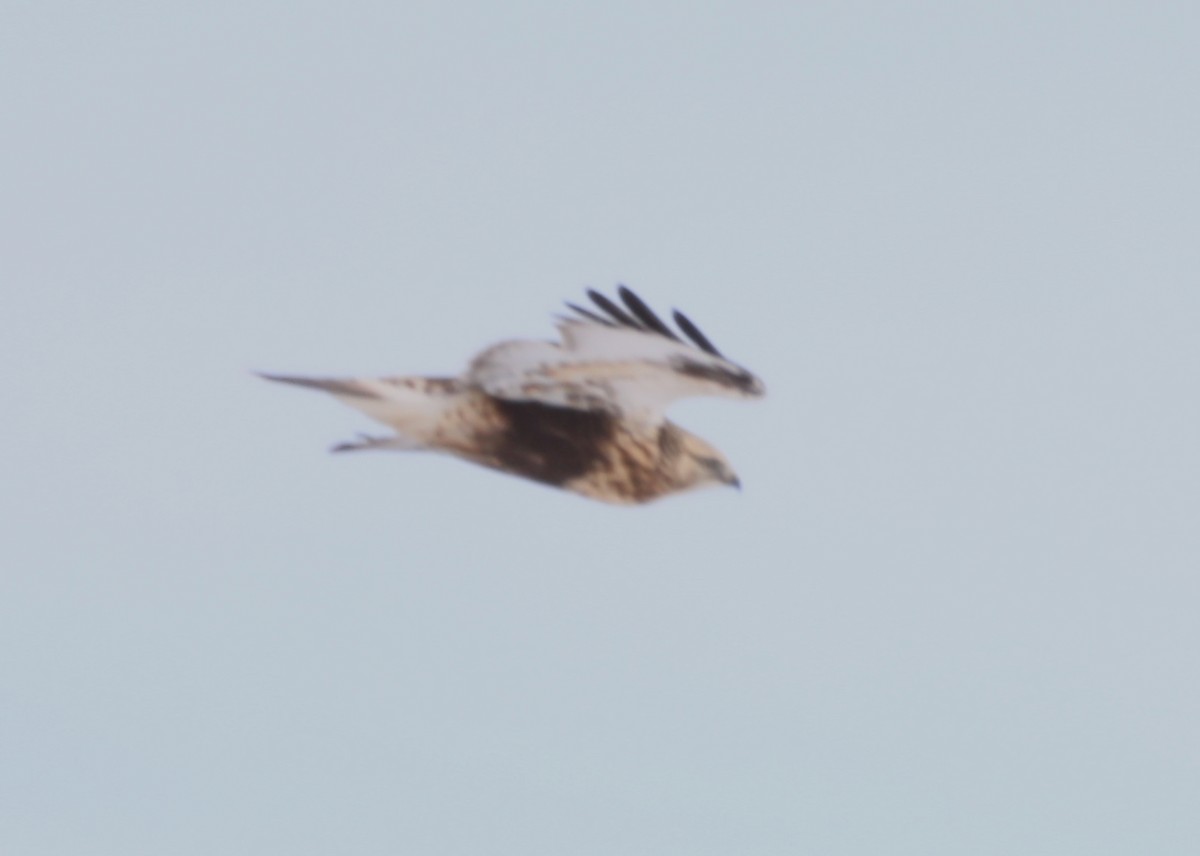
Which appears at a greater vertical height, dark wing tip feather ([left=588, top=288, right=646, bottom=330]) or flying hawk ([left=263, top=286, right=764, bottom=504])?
dark wing tip feather ([left=588, top=288, right=646, bottom=330])

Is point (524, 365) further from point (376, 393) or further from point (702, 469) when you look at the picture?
point (702, 469)

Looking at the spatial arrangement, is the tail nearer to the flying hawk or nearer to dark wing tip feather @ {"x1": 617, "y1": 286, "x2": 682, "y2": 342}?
the flying hawk

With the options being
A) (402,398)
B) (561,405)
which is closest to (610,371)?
(561,405)

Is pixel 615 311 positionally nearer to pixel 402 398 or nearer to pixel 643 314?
pixel 643 314

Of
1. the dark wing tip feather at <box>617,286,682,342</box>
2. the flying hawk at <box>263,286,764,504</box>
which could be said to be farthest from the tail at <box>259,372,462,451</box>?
the dark wing tip feather at <box>617,286,682,342</box>

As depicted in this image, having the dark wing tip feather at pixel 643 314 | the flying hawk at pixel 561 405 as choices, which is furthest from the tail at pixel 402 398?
the dark wing tip feather at pixel 643 314

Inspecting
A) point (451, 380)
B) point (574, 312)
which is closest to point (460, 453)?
point (451, 380)

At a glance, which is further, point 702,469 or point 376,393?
point 702,469

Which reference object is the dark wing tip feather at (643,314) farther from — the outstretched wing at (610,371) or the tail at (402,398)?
the tail at (402,398)
